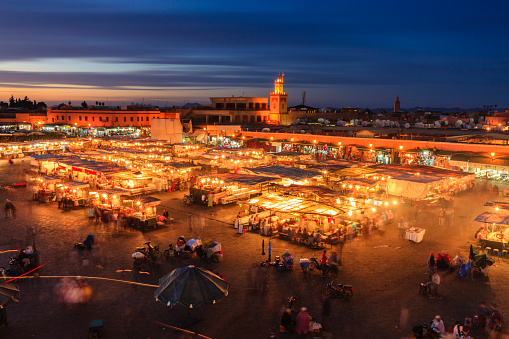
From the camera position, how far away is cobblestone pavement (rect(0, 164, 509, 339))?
9102mm

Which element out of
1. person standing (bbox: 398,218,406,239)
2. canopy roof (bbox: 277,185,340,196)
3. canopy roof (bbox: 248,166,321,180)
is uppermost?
canopy roof (bbox: 248,166,321,180)

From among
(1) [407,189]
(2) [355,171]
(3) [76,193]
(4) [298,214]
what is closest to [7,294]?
(4) [298,214]

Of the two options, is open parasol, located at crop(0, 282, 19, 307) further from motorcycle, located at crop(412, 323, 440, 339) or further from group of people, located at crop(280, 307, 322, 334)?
motorcycle, located at crop(412, 323, 440, 339)

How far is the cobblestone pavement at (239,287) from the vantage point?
9102 mm

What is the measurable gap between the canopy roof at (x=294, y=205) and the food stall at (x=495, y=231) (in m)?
5.06

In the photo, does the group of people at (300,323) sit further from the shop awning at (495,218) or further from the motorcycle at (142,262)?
the shop awning at (495,218)

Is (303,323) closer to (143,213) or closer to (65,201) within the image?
(143,213)

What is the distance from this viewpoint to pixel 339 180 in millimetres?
21859

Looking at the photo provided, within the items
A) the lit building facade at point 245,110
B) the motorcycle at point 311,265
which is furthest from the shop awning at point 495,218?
the lit building facade at point 245,110

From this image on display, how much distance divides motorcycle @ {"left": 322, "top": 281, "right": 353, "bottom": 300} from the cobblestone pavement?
204 mm

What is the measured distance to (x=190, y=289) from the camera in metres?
8.92

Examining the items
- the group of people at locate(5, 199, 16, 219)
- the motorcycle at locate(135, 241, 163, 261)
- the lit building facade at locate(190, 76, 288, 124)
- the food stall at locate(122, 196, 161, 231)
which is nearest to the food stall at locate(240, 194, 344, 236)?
the food stall at locate(122, 196, 161, 231)

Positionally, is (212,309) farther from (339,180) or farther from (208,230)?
(339,180)

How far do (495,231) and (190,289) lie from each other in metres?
12.1
